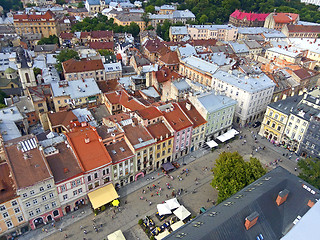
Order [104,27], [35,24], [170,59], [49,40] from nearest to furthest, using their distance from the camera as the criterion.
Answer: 1. [170,59]
2. [49,40]
3. [35,24]
4. [104,27]

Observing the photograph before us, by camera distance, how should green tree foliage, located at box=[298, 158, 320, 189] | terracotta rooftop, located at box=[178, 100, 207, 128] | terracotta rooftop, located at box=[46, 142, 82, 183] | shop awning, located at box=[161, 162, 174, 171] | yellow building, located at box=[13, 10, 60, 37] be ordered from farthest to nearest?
yellow building, located at box=[13, 10, 60, 37], terracotta rooftop, located at box=[178, 100, 207, 128], shop awning, located at box=[161, 162, 174, 171], green tree foliage, located at box=[298, 158, 320, 189], terracotta rooftop, located at box=[46, 142, 82, 183]

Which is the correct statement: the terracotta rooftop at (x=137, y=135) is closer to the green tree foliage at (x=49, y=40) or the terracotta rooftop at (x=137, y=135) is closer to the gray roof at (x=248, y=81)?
the gray roof at (x=248, y=81)

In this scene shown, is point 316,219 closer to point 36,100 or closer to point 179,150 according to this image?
point 179,150

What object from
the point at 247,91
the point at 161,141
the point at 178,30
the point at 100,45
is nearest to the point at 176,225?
the point at 161,141

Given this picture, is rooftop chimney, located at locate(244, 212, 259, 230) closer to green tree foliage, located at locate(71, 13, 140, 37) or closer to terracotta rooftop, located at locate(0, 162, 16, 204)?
terracotta rooftop, located at locate(0, 162, 16, 204)

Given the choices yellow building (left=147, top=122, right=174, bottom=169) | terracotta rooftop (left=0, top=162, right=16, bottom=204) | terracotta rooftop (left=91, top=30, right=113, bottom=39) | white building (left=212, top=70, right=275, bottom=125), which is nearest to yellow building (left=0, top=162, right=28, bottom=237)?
terracotta rooftop (left=0, top=162, right=16, bottom=204)

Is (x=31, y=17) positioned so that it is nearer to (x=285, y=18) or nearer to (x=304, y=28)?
(x=285, y=18)

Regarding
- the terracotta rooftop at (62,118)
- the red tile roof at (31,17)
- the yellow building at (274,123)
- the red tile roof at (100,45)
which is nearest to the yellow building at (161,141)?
the terracotta rooftop at (62,118)
